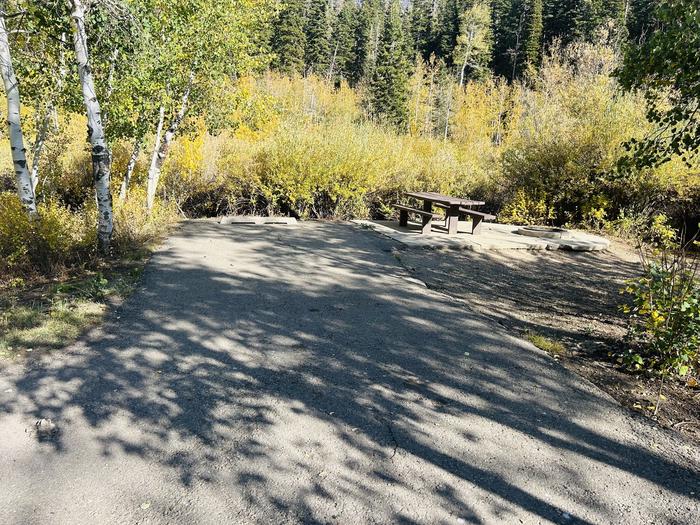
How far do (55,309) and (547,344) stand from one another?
4905mm

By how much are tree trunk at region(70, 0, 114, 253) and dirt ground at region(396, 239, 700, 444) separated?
4653 mm

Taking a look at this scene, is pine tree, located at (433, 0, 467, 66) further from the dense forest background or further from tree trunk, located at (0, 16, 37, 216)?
tree trunk, located at (0, 16, 37, 216)

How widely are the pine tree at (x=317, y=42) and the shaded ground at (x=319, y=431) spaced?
55.6m

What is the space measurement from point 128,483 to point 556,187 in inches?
484

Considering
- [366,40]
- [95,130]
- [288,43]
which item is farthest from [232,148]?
[366,40]

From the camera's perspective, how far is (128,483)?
2.45 m

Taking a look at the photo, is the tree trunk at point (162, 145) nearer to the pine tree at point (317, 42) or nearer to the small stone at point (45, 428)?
the small stone at point (45, 428)

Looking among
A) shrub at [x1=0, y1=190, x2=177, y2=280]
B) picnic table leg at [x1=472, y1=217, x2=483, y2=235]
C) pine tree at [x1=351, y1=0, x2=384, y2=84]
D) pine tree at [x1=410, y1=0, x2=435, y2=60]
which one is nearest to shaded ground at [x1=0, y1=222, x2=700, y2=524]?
shrub at [x1=0, y1=190, x2=177, y2=280]

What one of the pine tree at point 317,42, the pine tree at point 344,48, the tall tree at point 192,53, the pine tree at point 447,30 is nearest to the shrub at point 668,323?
the tall tree at point 192,53

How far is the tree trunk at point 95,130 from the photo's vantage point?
21.4ft

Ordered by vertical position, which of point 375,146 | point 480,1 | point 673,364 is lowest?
point 673,364

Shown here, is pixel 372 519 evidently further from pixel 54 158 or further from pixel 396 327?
pixel 54 158

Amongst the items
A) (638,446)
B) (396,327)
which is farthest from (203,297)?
(638,446)

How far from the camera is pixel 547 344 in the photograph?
15.0 feet
